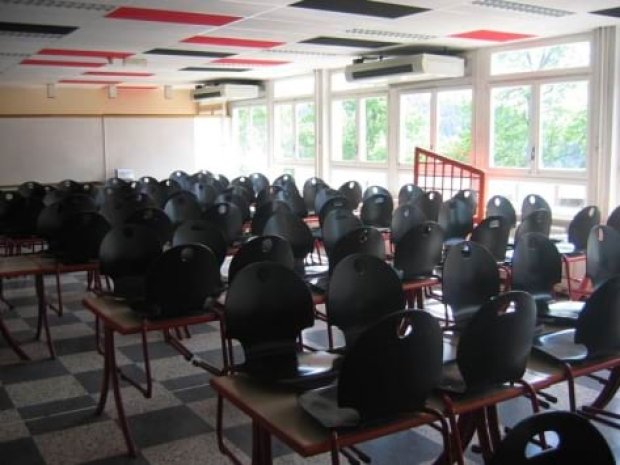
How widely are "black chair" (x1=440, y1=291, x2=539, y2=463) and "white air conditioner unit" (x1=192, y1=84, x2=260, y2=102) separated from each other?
11153 mm

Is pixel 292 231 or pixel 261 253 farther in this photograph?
pixel 292 231

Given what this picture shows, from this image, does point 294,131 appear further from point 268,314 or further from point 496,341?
point 496,341

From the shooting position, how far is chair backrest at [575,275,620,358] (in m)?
3.00

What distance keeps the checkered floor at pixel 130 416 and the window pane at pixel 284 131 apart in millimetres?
7971

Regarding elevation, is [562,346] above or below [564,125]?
below

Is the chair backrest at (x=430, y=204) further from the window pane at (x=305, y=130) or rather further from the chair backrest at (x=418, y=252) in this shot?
the window pane at (x=305, y=130)

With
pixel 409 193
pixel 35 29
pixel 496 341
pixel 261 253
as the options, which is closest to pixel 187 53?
pixel 35 29

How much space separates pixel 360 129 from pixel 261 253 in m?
7.26

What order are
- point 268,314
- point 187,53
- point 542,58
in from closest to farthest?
point 268,314 → point 542,58 → point 187,53

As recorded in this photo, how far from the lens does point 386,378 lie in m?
2.28

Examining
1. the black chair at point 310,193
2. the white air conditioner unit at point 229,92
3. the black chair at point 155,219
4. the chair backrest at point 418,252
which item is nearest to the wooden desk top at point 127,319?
the chair backrest at point 418,252

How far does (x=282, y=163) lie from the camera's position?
13523 millimetres

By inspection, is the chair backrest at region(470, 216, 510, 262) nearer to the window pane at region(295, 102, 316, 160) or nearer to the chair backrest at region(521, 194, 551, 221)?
the chair backrest at region(521, 194, 551, 221)

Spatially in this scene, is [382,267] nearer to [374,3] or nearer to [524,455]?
[524,455]
